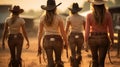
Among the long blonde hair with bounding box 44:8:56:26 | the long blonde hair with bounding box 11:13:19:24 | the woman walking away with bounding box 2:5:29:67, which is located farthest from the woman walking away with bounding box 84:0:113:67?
the long blonde hair with bounding box 11:13:19:24

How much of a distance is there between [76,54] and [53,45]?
123 inches

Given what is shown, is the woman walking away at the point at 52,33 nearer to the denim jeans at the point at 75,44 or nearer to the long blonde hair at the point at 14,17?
the long blonde hair at the point at 14,17

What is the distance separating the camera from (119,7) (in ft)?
85.3

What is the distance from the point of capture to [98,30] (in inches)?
330

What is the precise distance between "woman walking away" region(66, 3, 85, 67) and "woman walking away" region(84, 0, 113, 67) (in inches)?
110

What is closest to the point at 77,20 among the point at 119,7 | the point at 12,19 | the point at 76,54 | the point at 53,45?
the point at 76,54

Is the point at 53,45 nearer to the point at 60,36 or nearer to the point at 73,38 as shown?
the point at 60,36

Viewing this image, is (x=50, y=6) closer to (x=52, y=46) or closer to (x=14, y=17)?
(x=52, y=46)

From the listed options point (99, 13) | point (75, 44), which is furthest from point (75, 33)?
point (99, 13)

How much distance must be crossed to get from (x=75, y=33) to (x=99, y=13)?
318 centimetres

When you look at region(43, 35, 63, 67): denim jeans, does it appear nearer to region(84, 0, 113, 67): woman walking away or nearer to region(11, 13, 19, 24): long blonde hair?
region(84, 0, 113, 67): woman walking away

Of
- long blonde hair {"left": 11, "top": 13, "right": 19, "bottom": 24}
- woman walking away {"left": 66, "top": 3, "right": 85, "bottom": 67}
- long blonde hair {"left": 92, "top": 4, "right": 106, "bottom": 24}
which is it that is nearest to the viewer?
long blonde hair {"left": 92, "top": 4, "right": 106, "bottom": 24}

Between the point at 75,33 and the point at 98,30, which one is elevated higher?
the point at 98,30

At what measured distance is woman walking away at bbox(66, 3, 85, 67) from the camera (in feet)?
37.0
